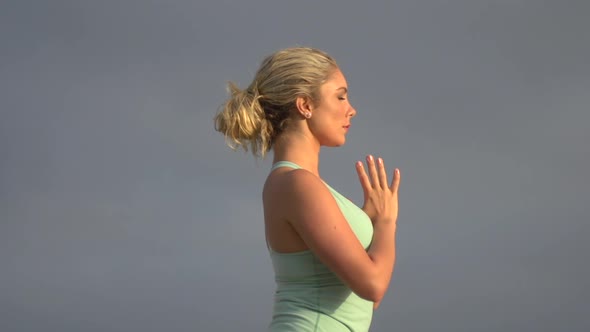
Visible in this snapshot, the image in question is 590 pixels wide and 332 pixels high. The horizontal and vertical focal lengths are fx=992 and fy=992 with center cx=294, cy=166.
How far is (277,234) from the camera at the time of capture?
5.13 m

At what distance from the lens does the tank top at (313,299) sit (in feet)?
16.5

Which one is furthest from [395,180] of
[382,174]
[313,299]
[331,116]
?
[313,299]

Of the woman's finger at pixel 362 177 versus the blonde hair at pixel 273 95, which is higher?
the blonde hair at pixel 273 95

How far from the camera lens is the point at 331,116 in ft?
17.9

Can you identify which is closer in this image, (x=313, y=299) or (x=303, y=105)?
(x=313, y=299)

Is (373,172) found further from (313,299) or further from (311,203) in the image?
(313,299)

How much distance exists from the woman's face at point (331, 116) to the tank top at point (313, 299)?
46 cm

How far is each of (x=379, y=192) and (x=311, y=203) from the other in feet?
2.27

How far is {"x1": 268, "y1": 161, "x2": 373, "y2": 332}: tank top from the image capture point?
5035mm

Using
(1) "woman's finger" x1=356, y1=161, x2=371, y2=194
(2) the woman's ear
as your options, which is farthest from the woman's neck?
(1) "woman's finger" x1=356, y1=161, x2=371, y2=194

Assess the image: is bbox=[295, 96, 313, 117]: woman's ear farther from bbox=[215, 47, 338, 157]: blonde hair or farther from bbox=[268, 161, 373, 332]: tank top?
bbox=[268, 161, 373, 332]: tank top

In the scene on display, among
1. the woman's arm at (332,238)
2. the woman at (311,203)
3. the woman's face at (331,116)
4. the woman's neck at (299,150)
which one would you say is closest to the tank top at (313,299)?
the woman at (311,203)

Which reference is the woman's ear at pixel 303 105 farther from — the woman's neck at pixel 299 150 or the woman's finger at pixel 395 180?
the woman's finger at pixel 395 180

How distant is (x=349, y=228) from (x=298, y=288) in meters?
0.43
